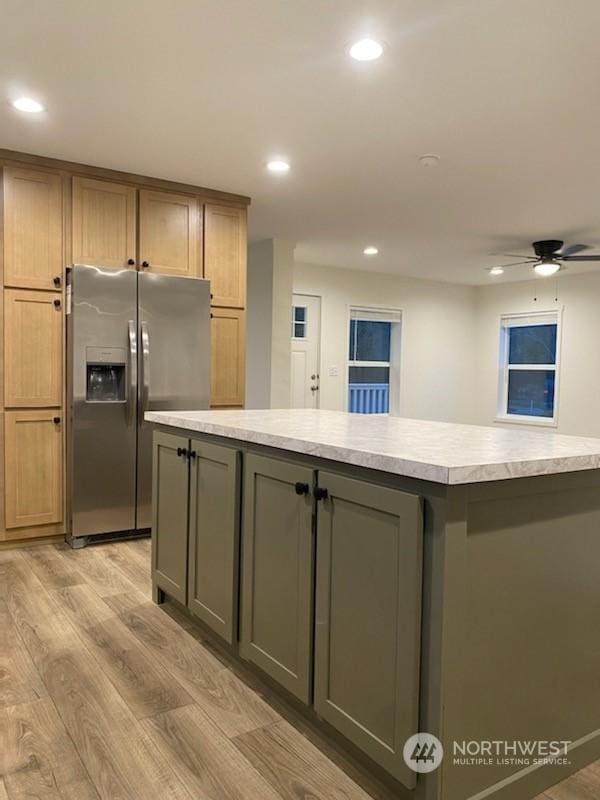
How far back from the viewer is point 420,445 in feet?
5.47

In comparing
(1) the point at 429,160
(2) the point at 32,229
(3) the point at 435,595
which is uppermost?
(1) the point at 429,160

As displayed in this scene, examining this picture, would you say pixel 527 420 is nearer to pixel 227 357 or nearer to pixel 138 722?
pixel 227 357

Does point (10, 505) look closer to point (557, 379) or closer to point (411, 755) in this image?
point (411, 755)

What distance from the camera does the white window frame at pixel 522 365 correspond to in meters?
7.73

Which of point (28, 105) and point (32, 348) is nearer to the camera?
point (28, 105)

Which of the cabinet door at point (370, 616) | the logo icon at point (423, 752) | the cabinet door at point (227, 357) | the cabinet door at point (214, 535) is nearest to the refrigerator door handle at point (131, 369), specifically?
the cabinet door at point (227, 357)

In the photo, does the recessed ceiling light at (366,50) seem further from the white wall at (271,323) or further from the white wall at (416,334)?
the white wall at (416,334)

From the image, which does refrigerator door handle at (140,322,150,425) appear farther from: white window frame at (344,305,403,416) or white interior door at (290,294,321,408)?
white window frame at (344,305,403,416)

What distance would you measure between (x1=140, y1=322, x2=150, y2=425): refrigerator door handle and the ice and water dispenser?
0.11 m

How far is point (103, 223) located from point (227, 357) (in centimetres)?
124

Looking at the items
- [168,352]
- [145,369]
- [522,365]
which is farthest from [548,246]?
[145,369]

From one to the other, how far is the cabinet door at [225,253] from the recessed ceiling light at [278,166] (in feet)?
2.13

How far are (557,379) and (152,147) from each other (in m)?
6.03

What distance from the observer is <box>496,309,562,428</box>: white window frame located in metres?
7.73
